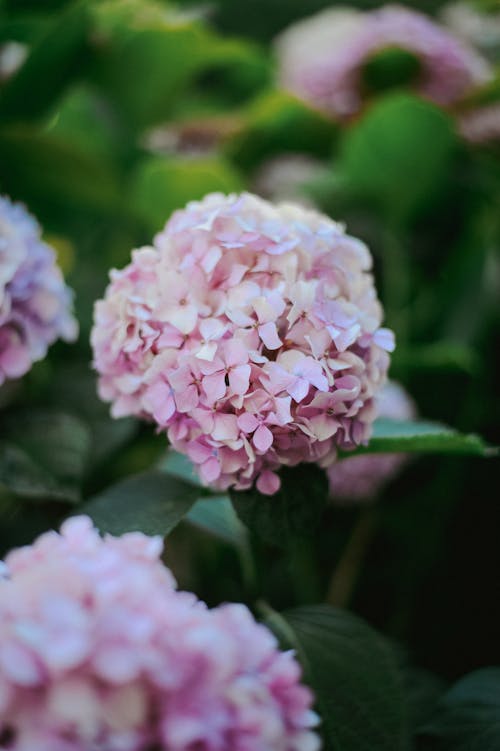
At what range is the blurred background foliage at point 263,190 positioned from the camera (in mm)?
825

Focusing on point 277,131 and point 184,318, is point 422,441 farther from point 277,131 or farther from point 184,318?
point 277,131

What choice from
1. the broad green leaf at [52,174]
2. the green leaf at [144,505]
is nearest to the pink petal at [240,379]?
the green leaf at [144,505]

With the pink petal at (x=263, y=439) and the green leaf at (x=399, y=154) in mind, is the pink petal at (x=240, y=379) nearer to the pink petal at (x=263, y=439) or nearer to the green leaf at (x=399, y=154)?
the pink petal at (x=263, y=439)

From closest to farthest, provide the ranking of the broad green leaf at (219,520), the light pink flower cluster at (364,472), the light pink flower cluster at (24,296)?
the light pink flower cluster at (24,296) < the broad green leaf at (219,520) < the light pink flower cluster at (364,472)

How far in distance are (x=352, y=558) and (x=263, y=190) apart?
522 millimetres

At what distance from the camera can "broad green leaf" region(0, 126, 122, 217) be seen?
2.77 feet

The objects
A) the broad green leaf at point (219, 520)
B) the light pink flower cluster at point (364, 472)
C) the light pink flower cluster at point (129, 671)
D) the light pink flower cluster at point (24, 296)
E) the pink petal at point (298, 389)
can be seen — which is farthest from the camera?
the light pink flower cluster at point (364, 472)

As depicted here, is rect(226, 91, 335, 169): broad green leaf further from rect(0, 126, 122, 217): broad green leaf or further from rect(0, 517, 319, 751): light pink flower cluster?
rect(0, 517, 319, 751): light pink flower cluster

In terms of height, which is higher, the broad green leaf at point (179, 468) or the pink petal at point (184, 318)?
the pink petal at point (184, 318)

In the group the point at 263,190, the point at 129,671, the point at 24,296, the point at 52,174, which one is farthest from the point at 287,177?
the point at 129,671

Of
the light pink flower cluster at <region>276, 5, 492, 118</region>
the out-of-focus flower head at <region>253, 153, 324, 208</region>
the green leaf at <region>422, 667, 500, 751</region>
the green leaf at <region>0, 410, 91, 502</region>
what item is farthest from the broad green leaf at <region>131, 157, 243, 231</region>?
the green leaf at <region>422, 667, 500, 751</region>

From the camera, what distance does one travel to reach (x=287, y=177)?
3.58 feet

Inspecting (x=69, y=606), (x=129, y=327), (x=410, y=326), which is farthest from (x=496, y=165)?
(x=69, y=606)

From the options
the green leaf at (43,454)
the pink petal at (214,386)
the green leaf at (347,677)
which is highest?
the pink petal at (214,386)
